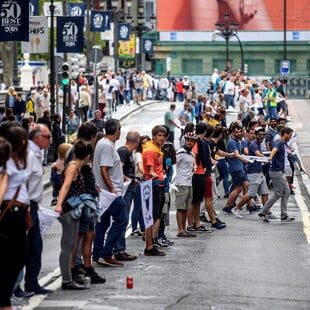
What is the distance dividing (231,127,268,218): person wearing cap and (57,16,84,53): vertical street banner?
2033 cm

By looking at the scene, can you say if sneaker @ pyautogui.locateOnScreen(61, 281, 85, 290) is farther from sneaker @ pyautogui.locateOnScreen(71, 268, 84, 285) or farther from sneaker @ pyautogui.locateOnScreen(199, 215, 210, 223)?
sneaker @ pyautogui.locateOnScreen(199, 215, 210, 223)

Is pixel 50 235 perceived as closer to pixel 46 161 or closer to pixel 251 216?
pixel 251 216

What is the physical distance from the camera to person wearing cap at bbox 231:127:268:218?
80.5 feet

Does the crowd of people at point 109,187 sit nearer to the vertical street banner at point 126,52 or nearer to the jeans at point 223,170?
Result: the jeans at point 223,170

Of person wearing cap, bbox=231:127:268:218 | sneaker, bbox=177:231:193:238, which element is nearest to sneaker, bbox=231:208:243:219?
person wearing cap, bbox=231:127:268:218

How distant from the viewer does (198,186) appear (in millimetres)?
20906

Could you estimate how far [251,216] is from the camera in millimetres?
24844

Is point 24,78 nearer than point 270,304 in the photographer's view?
No

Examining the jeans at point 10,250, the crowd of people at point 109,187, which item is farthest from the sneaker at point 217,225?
the jeans at point 10,250

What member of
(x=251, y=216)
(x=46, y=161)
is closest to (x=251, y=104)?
(x=46, y=161)

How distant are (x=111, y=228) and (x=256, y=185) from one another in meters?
8.55

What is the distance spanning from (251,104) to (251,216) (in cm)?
3007

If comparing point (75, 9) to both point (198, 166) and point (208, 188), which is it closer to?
Result: point (208, 188)

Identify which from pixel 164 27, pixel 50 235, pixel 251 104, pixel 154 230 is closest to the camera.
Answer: pixel 154 230
